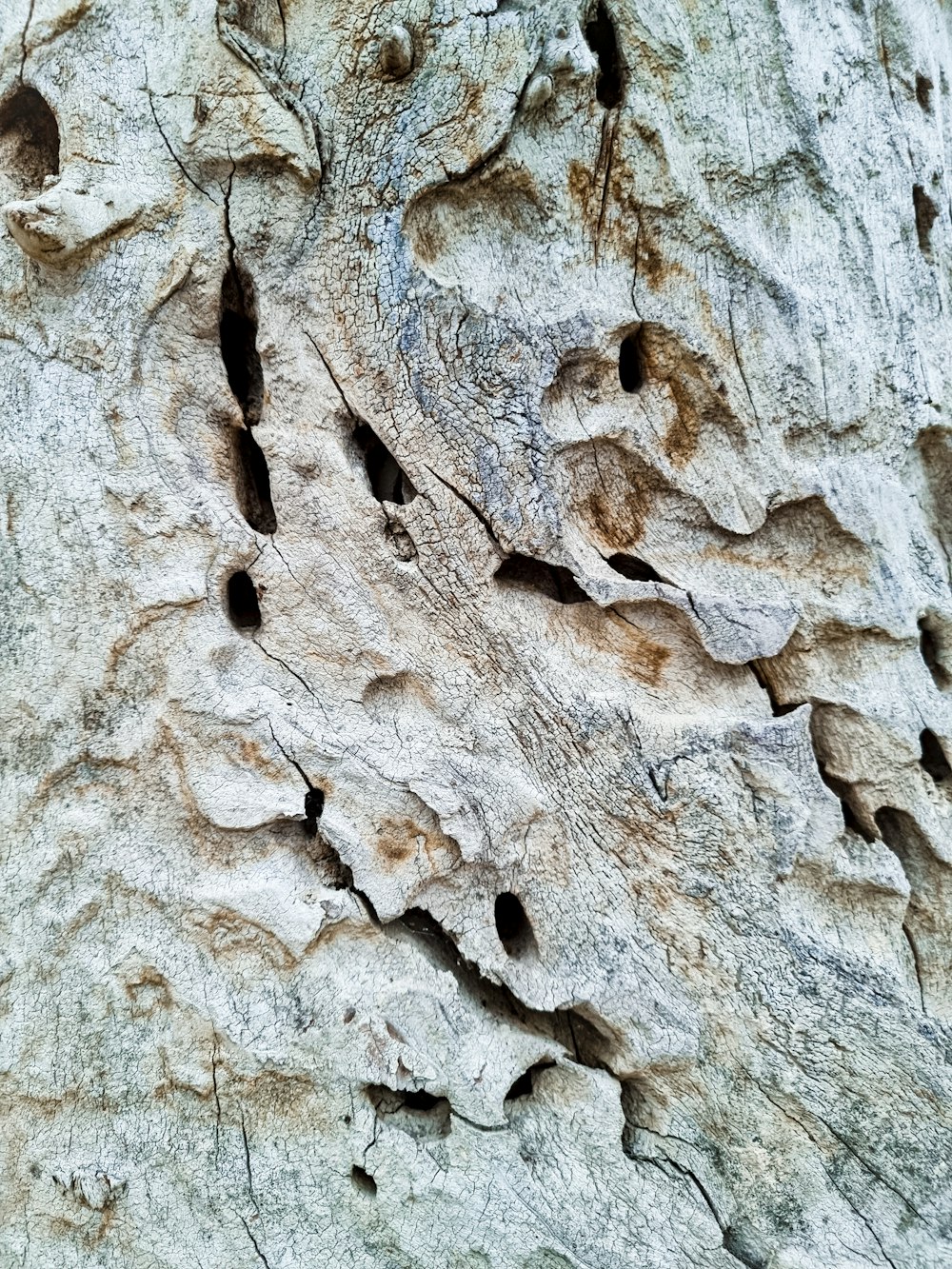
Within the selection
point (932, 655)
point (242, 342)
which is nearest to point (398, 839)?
point (242, 342)

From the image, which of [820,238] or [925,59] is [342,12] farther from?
[925,59]

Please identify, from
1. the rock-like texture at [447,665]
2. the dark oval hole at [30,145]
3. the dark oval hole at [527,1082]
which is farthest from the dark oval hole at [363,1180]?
the dark oval hole at [30,145]

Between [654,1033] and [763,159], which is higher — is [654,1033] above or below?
below

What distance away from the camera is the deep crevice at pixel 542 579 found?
180cm

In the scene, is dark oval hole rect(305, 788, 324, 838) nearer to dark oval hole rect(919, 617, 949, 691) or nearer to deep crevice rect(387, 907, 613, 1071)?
deep crevice rect(387, 907, 613, 1071)

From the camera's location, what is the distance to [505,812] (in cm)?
172

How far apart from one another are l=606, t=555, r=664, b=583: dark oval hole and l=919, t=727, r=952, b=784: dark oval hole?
26.3 inches

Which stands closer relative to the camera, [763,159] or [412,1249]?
[412,1249]

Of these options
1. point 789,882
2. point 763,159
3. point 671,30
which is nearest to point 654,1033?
point 789,882

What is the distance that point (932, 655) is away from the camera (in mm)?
1881

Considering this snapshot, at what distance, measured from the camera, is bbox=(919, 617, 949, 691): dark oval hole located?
1873mm

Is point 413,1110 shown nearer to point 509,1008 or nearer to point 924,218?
point 509,1008

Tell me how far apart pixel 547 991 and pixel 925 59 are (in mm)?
2242

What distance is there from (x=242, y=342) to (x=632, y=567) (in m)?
0.95
